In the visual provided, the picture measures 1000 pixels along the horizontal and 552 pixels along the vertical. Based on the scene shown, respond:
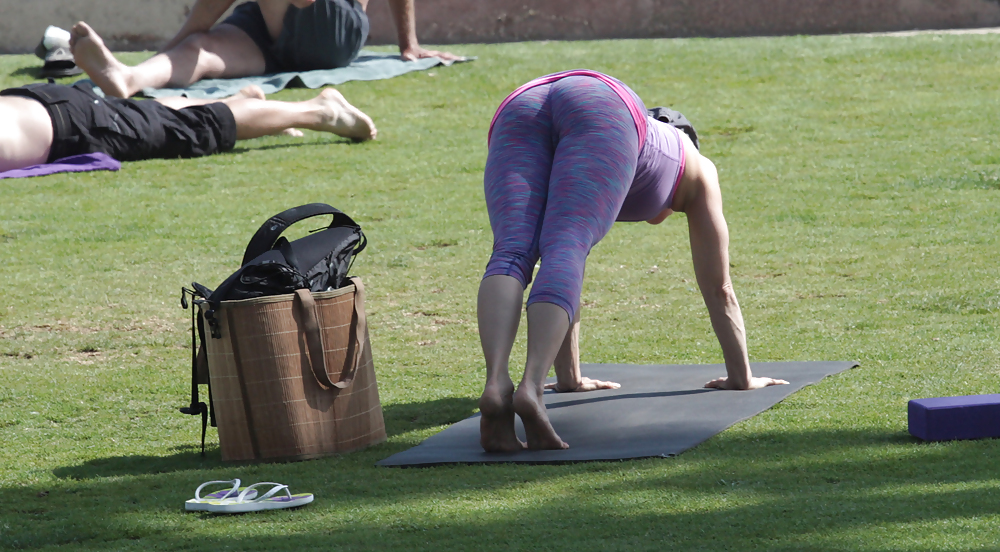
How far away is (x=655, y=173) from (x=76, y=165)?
511 cm

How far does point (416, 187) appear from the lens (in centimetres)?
738

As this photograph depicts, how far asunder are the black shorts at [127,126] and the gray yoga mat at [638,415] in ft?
14.2

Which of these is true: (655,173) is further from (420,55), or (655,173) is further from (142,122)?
(420,55)

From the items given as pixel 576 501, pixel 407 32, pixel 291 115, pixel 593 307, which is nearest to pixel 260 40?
pixel 407 32

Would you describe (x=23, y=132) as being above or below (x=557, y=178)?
below

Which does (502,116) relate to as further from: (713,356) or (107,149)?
(107,149)

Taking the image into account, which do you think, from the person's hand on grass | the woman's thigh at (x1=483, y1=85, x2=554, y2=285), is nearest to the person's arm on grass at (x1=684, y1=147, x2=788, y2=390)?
the woman's thigh at (x1=483, y1=85, x2=554, y2=285)

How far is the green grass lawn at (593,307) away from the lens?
2469mm

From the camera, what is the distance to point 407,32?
980cm

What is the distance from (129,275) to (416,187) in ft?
7.31

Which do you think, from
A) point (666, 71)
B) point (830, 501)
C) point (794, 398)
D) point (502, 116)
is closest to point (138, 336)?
point (502, 116)

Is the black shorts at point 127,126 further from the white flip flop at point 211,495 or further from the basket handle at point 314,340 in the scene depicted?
the white flip flop at point 211,495

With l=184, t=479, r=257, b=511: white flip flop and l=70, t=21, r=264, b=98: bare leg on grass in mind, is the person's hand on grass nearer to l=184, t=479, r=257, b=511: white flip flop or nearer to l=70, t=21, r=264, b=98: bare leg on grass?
l=70, t=21, r=264, b=98: bare leg on grass

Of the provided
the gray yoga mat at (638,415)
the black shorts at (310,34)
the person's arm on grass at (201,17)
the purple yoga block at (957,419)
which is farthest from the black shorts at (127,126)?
the purple yoga block at (957,419)
